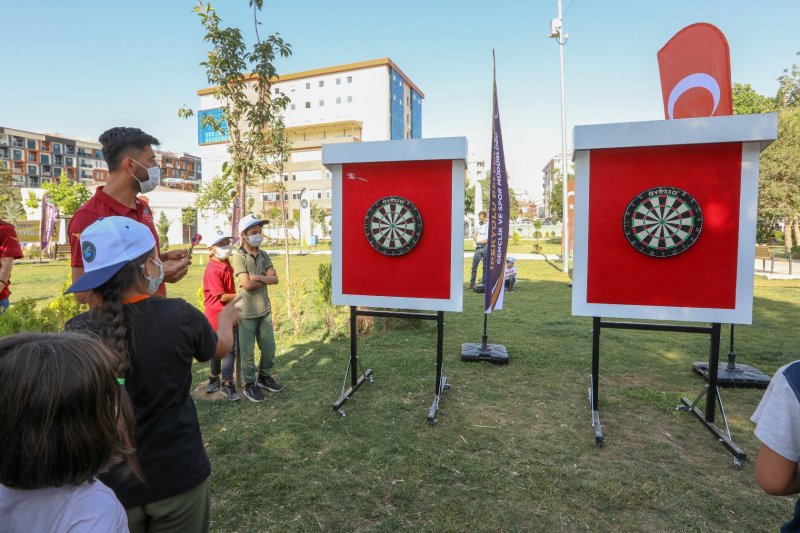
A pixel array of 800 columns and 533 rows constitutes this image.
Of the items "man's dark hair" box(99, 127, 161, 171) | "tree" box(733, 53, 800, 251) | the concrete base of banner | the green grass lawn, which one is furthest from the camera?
"tree" box(733, 53, 800, 251)

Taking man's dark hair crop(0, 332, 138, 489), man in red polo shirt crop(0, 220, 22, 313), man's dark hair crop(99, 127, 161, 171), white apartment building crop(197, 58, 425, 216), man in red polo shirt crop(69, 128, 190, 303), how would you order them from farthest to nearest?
white apartment building crop(197, 58, 425, 216), man in red polo shirt crop(0, 220, 22, 313), man's dark hair crop(99, 127, 161, 171), man in red polo shirt crop(69, 128, 190, 303), man's dark hair crop(0, 332, 138, 489)

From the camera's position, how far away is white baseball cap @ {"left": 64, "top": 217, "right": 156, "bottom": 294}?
163 centimetres

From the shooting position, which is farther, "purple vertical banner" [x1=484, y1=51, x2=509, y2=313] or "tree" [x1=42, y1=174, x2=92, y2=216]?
"tree" [x1=42, y1=174, x2=92, y2=216]

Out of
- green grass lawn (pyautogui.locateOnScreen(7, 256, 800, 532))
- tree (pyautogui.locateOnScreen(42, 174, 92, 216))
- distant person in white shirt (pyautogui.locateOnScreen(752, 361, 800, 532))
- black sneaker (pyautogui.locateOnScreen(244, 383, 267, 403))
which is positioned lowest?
green grass lawn (pyautogui.locateOnScreen(7, 256, 800, 532))

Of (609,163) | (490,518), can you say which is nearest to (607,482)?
(490,518)

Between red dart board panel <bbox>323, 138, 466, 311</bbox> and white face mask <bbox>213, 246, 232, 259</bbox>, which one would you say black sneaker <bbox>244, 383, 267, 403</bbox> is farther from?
white face mask <bbox>213, 246, 232, 259</bbox>

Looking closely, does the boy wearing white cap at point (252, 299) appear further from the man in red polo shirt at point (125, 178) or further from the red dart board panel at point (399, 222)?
the man in red polo shirt at point (125, 178)

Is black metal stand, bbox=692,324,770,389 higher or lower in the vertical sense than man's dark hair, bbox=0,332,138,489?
lower

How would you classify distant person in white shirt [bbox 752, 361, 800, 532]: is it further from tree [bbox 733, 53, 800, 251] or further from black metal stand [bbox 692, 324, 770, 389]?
tree [bbox 733, 53, 800, 251]

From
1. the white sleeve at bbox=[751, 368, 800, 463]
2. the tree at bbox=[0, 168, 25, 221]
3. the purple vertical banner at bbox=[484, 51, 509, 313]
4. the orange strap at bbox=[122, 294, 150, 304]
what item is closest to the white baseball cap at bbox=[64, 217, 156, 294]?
the orange strap at bbox=[122, 294, 150, 304]

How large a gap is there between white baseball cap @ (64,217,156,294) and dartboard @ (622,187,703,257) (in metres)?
4.09

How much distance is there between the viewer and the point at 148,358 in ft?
5.62

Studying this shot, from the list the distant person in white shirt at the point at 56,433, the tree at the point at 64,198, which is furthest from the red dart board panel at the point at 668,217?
the tree at the point at 64,198

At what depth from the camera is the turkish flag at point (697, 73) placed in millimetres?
4922
